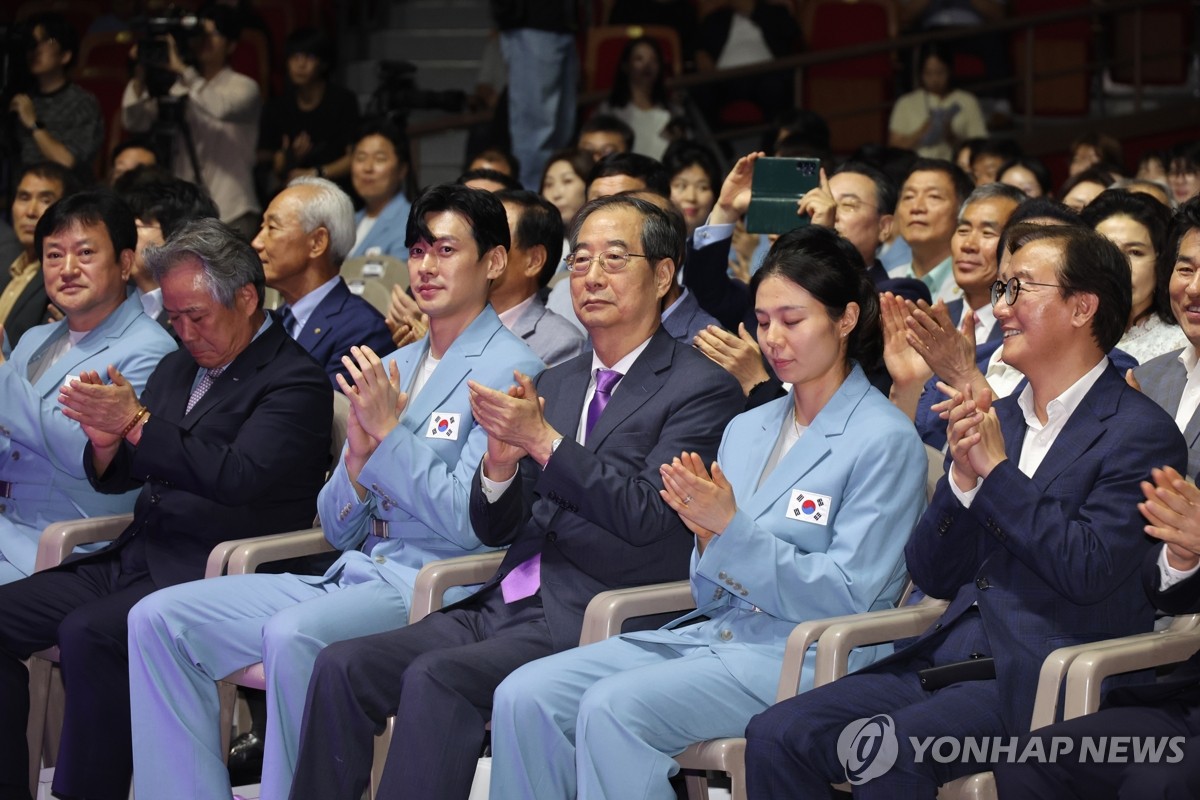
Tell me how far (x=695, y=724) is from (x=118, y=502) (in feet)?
6.28

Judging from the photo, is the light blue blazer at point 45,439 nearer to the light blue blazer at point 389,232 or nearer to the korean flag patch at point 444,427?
the korean flag patch at point 444,427

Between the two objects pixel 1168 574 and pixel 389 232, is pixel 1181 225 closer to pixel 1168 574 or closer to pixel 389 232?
pixel 1168 574

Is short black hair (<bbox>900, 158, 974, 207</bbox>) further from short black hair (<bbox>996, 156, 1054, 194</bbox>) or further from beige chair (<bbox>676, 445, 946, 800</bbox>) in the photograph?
beige chair (<bbox>676, 445, 946, 800</bbox>)

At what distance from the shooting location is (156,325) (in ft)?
13.9

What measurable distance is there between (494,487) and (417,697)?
468mm

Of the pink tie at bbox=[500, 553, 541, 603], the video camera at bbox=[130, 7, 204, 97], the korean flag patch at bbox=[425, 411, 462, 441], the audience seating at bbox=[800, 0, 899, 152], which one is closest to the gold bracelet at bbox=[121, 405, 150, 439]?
the korean flag patch at bbox=[425, 411, 462, 441]

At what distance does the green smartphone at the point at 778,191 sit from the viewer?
4164 mm

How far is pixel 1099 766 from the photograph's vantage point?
2.47m

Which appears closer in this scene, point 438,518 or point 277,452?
point 438,518

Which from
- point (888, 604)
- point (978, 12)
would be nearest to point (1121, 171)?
point (978, 12)

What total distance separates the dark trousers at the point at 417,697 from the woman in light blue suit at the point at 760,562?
0.11 m

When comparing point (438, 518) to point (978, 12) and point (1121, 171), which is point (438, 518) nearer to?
point (1121, 171)

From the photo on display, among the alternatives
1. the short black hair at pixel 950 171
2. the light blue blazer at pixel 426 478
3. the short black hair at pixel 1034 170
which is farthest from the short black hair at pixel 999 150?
the light blue blazer at pixel 426 478

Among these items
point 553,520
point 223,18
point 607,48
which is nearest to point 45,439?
point 553,520
